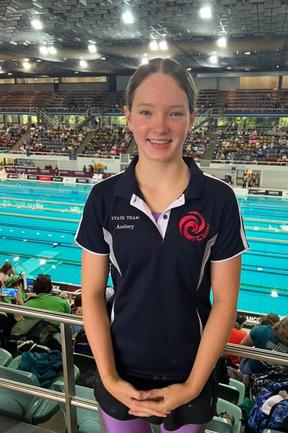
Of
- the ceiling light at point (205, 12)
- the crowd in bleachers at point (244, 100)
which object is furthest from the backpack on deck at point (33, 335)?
the crowd in bleachers at point (244, 100)

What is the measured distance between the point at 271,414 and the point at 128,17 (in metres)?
11.6

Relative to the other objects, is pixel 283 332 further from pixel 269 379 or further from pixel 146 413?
pixel 146 413

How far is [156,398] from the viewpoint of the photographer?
1.11 metres

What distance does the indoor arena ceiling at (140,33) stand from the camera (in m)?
10.1

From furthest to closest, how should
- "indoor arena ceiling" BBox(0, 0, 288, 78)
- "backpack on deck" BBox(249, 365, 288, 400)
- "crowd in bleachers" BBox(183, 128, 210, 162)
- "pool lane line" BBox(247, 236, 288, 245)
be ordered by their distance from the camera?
"crowd in bleachers" BBox(183, 128, 210, 162), "pool lane line" BBox(247, 236, 288, 245), "indoor arena ceiling" BBox(0, 0, 288, 78), "backpack on deck" BBox(249, 365, 288, 400)

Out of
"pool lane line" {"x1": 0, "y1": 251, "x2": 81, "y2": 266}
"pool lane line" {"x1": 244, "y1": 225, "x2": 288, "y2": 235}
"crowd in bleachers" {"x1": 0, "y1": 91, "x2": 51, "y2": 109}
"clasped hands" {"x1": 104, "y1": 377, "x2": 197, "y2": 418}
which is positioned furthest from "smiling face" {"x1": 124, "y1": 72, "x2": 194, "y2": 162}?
"crowd in bleachers" {"x1": 0, "y1": 91, "x2": 51, "y2": 109}

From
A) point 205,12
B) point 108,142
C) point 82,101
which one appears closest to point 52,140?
point 108,142

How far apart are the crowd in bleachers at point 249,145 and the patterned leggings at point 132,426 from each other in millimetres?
17803

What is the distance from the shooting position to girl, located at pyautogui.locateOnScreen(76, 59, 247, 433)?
108cm

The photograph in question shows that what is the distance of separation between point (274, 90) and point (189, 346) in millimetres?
23370

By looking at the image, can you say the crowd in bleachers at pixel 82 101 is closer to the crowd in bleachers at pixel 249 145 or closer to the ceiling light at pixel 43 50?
the crowd in bleachers at pixel 249 145

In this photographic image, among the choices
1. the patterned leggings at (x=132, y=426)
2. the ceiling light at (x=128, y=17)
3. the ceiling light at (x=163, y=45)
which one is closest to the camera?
the patterned leggings at (x=132, y=426)

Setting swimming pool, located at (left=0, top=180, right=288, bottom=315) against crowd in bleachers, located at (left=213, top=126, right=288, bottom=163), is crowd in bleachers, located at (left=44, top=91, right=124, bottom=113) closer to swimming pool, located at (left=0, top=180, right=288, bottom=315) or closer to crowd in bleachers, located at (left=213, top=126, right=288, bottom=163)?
crowd in bleachers, located at (left=213, top=126, right=288, bottom=163)

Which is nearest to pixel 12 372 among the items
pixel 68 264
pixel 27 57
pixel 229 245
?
pixel 229 245
